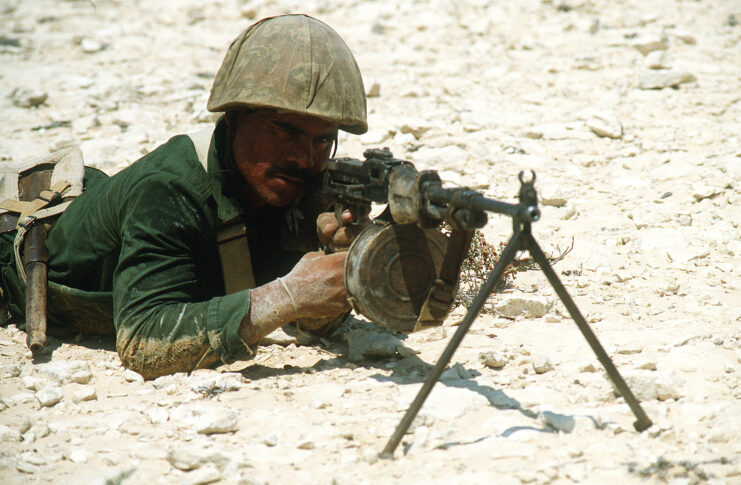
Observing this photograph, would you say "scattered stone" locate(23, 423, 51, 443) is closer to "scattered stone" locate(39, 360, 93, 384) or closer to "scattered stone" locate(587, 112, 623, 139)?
"scattered stone" locate(39, 360, 93, 384)

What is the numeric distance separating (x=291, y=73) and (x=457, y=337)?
154 cm

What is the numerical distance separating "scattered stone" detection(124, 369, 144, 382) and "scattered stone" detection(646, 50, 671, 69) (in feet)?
20.3

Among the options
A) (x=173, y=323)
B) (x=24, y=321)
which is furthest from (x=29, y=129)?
(x=173, y=323)

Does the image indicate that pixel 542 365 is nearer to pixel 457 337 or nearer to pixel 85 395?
pixel 457 337

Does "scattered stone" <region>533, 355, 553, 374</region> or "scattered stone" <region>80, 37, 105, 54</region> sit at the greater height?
"scattered stone" <region>80, 37, 105, 54</region>

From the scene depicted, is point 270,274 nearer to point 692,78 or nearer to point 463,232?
point 463,232

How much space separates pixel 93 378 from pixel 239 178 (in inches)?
47.2

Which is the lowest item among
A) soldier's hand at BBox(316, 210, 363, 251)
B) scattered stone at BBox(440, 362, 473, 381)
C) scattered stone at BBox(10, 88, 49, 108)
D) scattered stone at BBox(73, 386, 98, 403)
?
scattered stone at BBox(73, 386, 98, 403)

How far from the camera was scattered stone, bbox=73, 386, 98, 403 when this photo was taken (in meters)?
3.36

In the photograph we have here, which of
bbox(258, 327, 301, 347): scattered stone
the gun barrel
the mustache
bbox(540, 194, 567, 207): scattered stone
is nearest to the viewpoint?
the gun barrel

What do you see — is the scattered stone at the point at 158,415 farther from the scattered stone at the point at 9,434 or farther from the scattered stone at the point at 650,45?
the scattered stone at the point at 650,45

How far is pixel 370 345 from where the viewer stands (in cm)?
375

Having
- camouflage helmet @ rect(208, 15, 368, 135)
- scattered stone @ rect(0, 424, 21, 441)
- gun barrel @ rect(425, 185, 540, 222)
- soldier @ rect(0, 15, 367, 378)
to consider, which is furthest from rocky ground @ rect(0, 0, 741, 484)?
camouflage helmet @ rect(208, 15, 368, 135)

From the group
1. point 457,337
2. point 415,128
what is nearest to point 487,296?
point 457,337
